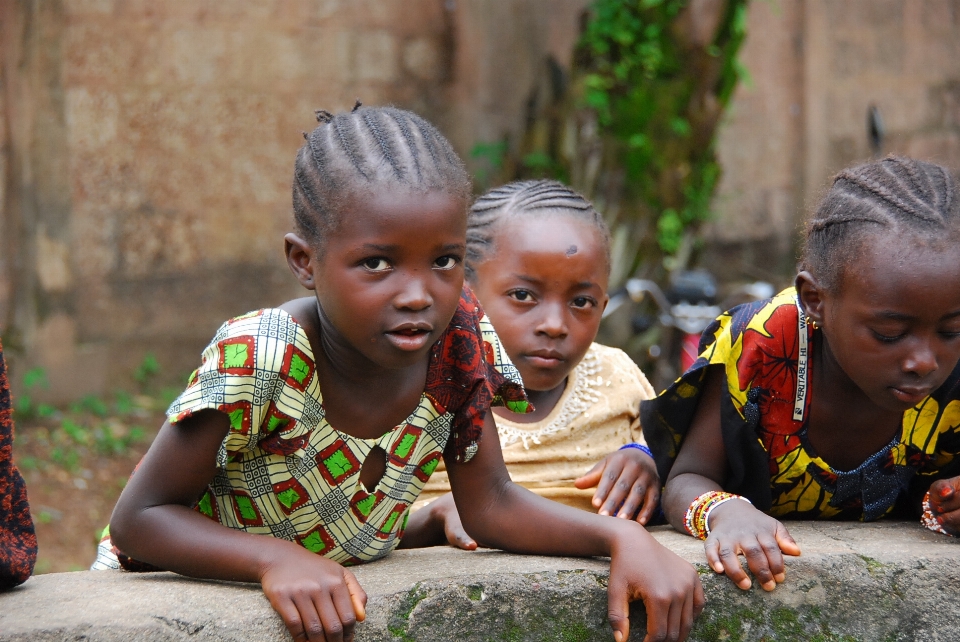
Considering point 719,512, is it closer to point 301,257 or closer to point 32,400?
point 301,257

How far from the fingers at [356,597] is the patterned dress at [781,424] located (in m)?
1.02

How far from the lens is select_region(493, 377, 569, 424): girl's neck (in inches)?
117

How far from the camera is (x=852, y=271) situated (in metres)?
2.24

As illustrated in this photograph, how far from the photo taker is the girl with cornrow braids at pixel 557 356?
2.82m

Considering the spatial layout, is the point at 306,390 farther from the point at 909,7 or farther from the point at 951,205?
the point at 909,7

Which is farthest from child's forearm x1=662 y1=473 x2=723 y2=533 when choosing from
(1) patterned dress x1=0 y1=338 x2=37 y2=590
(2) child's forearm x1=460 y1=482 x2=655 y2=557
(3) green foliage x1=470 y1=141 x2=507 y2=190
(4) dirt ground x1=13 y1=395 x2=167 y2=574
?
(3) green foliage x1=470 y1=141 x2=507 y2=190

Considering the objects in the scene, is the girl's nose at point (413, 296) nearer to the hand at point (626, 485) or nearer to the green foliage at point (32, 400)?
the hand at point (626, 485)

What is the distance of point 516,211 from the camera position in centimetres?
306

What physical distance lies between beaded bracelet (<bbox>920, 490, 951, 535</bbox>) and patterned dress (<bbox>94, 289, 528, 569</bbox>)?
3.40 feet

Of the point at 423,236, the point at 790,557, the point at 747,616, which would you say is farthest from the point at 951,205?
the point at 423,236

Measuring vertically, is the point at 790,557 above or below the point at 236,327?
below

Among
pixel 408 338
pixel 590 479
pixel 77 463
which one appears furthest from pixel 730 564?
pixel 77 463

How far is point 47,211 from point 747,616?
4253 mm

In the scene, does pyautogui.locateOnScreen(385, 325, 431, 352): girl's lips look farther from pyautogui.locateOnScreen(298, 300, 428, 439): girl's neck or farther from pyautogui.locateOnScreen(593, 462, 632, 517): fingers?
pyautogui.locateOnScreen(593, 462, 632, 517): fingers
